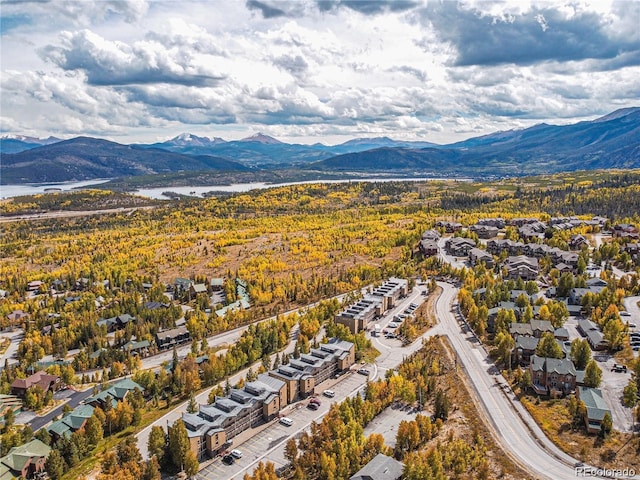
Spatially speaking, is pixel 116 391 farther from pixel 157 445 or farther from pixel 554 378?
pixel 554 378

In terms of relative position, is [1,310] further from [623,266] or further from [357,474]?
[623,266]

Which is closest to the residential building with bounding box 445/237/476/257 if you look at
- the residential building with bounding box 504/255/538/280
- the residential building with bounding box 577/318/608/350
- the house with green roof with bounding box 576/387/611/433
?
the residential building with bounding box 504/255/538/280

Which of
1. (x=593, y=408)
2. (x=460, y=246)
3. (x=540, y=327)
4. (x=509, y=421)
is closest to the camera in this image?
(x=593, y=408)

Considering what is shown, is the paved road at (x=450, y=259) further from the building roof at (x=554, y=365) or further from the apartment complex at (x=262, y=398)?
the apartment complex at (x=262, y=398)

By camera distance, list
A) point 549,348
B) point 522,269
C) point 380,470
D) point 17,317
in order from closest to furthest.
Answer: point 380,470 → point 549,348 → point 17,317 → point 522,269

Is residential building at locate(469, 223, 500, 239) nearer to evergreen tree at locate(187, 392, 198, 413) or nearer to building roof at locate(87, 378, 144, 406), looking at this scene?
evergreen tree at locate(187, 392, 198, 413)

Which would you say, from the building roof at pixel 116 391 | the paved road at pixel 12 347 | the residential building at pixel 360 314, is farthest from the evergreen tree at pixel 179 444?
the paved road at pixel 12 347

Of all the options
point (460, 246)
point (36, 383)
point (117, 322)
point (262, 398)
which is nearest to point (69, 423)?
point (36, 383)
